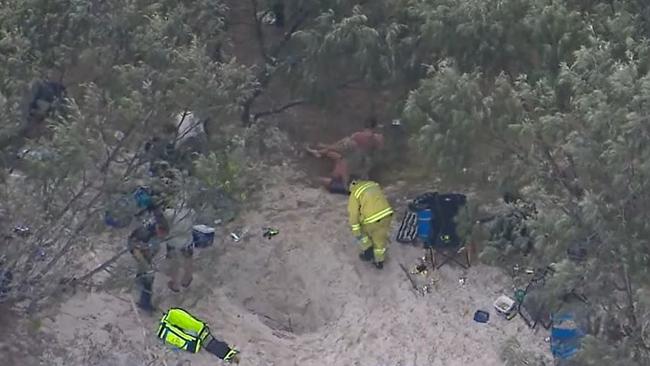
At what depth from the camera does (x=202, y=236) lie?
1480 cm

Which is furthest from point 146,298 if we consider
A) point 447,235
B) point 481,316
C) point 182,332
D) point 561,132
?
point 561,132

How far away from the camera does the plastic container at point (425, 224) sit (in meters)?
15.0

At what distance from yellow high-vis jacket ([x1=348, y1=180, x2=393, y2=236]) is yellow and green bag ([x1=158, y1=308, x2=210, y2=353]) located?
228 cm

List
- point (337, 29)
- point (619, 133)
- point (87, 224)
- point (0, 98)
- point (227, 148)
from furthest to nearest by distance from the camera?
point (337, 29)
point (227, 148)
point (87, 224)
point (0, 98)
point (619, 133)

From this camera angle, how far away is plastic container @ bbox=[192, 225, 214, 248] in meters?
14.6

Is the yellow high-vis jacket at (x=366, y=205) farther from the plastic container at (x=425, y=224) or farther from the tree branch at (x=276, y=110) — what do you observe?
the tree branch at (x=276, y=110)

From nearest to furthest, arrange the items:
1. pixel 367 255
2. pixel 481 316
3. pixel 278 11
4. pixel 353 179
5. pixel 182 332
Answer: pixel 182 332
pixel 481 316
pixel 367 255
pixel 353 179
pixel 278 11

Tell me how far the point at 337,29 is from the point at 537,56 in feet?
7.79

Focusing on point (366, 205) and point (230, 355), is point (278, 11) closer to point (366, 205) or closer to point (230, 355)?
point (366, 205)

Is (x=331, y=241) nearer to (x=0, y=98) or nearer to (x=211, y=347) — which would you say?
(x=211, y=347)

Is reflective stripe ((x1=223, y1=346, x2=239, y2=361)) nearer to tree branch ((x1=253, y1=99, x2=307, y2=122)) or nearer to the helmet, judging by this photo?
the helmet

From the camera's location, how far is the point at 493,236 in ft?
46.6

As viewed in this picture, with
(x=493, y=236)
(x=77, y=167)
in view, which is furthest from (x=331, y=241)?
(x=77, y=167)

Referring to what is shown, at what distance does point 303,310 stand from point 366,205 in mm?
1424
